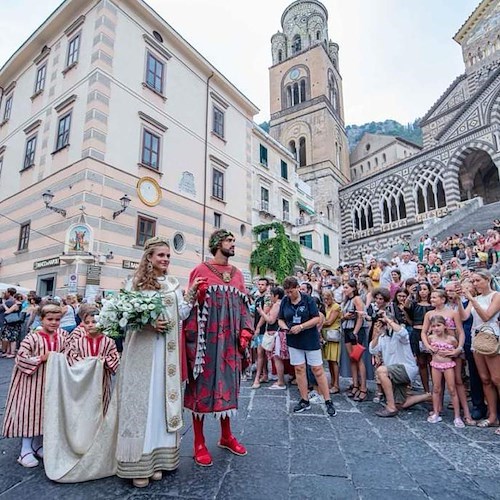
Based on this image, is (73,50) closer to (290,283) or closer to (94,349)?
(290,283)

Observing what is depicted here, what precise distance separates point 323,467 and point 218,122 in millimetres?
17498

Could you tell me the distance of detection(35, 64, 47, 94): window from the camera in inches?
570

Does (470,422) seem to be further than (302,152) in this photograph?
No

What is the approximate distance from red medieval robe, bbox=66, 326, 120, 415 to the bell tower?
3018cm

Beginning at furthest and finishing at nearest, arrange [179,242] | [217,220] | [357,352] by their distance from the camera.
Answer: [217,220] → [179,242] → [357,352]

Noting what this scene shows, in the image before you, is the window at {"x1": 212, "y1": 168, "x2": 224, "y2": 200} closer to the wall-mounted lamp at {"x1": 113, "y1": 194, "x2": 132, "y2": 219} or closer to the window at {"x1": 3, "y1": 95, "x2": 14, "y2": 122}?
the wall-mounted lamp at {"x1": 113, "y1": 194, "x2": 132, "y2": 219}

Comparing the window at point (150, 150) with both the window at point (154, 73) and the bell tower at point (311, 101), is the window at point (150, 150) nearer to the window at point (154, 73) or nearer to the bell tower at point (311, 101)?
the window at point (154, 73)

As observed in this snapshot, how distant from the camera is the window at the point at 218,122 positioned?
1751 cm

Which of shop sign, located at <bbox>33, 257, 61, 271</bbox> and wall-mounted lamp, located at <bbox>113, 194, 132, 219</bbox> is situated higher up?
wall-mounted lamp, located at <bbox>113, 194, 132, 219</bbox>

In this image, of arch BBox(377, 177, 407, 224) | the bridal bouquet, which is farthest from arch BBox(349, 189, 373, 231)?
the bridal bouquet

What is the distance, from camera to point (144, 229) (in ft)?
42.4

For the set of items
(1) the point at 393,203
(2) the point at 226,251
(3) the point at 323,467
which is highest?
(1) the point at 393,203

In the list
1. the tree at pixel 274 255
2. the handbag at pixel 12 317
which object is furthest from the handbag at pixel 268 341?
the tree at pixel 274 255

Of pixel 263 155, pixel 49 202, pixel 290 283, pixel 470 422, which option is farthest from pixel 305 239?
pixel 470 422
